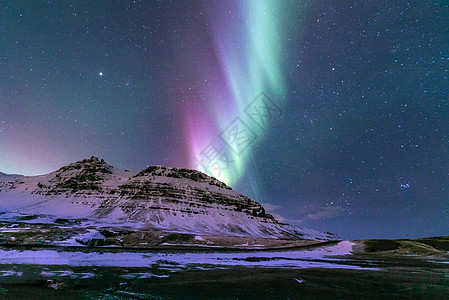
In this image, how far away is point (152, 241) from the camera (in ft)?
356

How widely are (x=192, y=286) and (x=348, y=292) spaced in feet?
32.4

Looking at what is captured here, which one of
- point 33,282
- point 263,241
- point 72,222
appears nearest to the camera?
point 33,282

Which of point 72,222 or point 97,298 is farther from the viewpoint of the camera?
point 72,222

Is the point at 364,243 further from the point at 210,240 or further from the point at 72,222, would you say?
the point at 72,222

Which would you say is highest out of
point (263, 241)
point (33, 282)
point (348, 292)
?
point (263, 241)

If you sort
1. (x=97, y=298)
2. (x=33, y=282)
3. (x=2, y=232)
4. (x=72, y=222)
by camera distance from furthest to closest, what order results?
(x=72, y=222) → (x=2, y=232) → (x=33, y=282) → (x=97, y=298)

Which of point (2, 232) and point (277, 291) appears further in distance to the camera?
point (2, 232)

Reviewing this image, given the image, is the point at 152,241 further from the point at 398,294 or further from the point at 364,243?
the point at 398,294

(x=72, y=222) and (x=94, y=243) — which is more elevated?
(x=72, y=222)

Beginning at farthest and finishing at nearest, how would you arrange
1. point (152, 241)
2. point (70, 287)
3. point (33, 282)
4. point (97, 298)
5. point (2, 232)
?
point (152, 241)
point (2, 232)
point (33, 282)
point (70, 287)
point (97, 298)

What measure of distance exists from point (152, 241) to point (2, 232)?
2223 inches

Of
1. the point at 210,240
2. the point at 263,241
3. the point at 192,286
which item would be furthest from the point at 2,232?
Result: the point at 192,286

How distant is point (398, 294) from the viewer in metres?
15.9

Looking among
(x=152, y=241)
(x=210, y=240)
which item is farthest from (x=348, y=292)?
(x=210, y=240)
